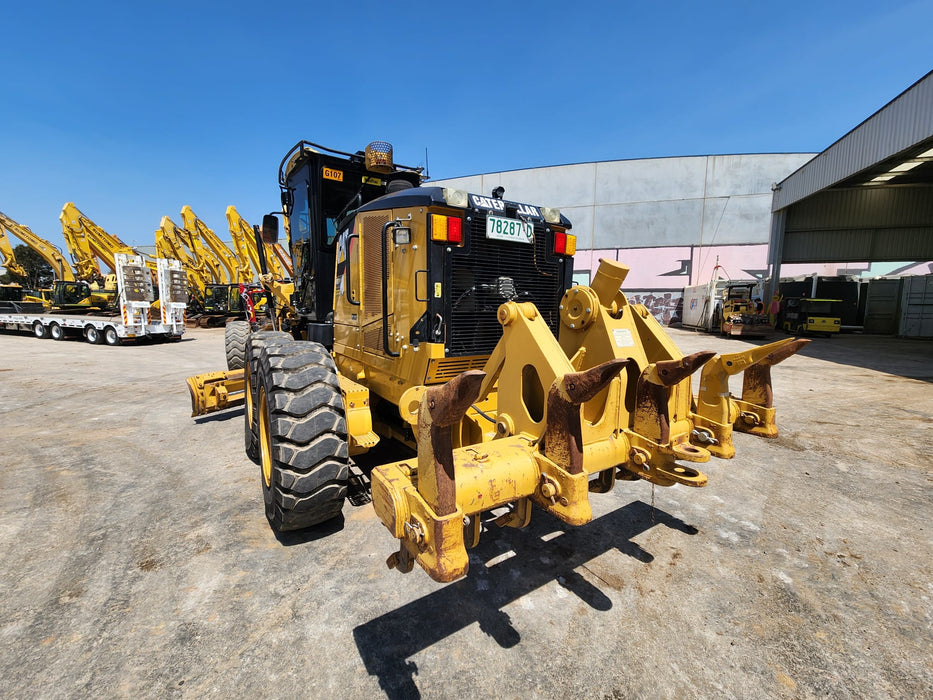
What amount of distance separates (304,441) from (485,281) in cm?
173

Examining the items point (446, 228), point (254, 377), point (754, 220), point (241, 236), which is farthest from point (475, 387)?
point (754, 220)

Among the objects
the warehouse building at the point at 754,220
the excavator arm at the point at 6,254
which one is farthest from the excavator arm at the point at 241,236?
the warehouse building at the point at 754,220

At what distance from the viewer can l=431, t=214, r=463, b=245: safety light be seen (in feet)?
9.40

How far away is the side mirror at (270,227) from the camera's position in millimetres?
5672

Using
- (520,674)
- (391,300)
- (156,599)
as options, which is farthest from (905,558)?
(156,599)

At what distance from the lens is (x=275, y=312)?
6.86 m

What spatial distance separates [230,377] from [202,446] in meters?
0.97

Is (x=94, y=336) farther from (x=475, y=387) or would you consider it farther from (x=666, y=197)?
(x=666, y=197)

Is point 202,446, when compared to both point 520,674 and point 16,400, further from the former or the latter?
point 16,400

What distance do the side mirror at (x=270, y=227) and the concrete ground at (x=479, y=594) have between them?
122 inches

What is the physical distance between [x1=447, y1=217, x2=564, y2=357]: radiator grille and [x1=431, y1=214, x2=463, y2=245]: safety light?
0.10 m

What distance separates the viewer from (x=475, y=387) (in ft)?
5.03

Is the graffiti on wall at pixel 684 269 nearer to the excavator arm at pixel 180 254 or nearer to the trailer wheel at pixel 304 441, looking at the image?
the excavator arm at pixel 180 254

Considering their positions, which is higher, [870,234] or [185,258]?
[870,234]
